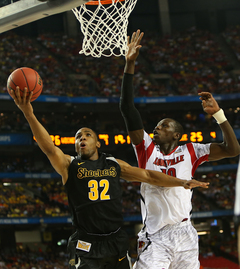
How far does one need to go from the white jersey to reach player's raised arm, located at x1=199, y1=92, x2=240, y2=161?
0.41ft

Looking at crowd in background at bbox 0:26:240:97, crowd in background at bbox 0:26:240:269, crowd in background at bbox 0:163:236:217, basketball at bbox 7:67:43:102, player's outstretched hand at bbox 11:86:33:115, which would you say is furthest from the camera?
crowd in background at bbox 0:26:240:97

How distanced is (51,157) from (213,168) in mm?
14441

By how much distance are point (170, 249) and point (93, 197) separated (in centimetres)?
86

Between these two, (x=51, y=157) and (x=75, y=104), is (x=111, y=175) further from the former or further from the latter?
(x=75, y=104)

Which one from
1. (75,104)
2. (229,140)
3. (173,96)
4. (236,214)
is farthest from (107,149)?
(236,214)

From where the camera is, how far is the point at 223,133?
367cm

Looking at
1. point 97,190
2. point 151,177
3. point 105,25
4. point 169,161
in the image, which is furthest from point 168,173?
point 105,25

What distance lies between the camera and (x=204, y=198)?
55.2 feet

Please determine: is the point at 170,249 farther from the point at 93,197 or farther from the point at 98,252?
the point at 93,197

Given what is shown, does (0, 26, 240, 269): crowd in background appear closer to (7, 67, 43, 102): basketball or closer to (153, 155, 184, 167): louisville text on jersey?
(153, 155, 184, 167): louisville text on jersey

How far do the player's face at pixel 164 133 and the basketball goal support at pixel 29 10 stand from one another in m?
1.47

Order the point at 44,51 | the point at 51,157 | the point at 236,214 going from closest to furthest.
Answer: the point at 236,214 < the point at 51,157 < the point at 44,51

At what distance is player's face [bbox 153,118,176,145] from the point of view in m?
3.84

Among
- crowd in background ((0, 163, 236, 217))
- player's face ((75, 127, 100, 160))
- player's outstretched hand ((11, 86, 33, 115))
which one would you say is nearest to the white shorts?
player's face ((75, 127, 100, 160))
